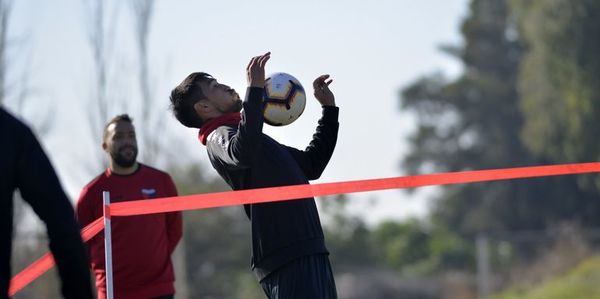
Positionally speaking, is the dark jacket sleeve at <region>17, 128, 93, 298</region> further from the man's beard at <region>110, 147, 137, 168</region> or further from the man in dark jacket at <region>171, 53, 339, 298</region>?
the man's beard at <region>110, 147, 137, 168</region>

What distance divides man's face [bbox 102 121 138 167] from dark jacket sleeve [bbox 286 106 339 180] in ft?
6.76

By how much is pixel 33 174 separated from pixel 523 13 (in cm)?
3039

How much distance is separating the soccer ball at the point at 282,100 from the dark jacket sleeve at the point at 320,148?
0.16 m

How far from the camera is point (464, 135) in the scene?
48125mm

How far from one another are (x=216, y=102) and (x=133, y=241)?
6.45 ft

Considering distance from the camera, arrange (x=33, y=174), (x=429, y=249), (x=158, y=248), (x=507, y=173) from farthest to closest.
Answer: (x=429, y=249) < (x=158, y=248) < (x=507, y=173) < (x=33, y=174)

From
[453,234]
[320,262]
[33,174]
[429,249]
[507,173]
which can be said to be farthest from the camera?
[453,234]

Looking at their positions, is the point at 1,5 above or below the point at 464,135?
above

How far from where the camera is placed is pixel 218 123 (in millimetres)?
5816

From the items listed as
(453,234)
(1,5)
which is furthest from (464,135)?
(1,5)

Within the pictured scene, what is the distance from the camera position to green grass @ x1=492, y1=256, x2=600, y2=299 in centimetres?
2344

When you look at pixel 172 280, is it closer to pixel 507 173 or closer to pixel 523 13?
pixel 507 173

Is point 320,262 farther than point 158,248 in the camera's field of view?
No

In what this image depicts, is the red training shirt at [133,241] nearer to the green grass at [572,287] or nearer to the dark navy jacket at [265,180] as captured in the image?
the dark navy jacket at [265,180]
